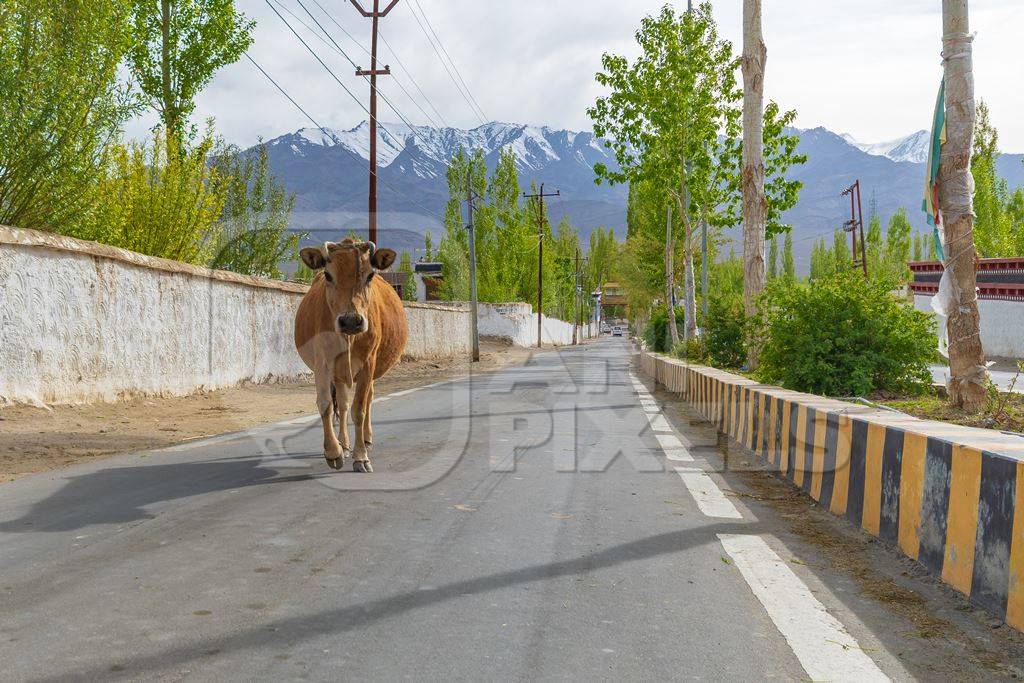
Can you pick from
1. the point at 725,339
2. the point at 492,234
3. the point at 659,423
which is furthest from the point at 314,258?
the point at 492,234

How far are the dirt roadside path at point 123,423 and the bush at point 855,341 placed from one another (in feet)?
23.4

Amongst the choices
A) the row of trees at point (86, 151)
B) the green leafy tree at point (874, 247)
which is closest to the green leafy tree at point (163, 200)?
the row of trees at point (86, 151)

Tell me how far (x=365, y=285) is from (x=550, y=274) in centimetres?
8283

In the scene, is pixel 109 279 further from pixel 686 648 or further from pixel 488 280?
pixel 488 280

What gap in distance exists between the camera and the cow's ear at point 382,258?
734 cm

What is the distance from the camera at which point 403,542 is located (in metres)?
4.93

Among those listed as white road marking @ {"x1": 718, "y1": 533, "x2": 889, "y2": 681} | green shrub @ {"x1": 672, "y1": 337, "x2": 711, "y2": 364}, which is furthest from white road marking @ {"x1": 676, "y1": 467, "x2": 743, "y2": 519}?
green shrub @ {"x1": 672, "y1": 337, "x2": 711, "y2": 364}

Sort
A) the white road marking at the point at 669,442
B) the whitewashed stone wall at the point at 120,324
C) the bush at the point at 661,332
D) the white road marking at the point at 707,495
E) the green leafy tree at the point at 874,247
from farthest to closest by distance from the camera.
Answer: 1. the green leafy tree at the point at 874,247
2. the bush at the point at 661,332
3. the whitewashed stone wall at the point at 120,324
4. the white road marking at the point at 669,442
5. the white road marking at the point at 707,495

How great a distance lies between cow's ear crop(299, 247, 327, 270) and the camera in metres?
7.24

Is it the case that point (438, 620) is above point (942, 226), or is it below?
below

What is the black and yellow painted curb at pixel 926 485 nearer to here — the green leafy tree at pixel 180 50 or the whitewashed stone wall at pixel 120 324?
the whitewashed stone wall at pixel 120 324

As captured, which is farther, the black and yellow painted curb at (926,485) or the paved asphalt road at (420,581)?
the black and yellow painted curb at (926,485)

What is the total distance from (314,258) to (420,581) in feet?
12.5

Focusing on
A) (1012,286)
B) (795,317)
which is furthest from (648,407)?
(1012,286)
